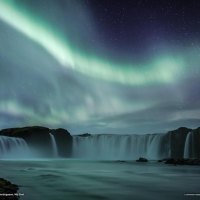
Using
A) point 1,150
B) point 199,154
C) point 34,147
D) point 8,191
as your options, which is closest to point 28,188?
point 8,191

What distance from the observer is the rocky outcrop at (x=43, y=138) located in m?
102

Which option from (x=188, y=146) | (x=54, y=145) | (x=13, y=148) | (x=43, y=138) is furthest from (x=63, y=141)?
(x=188, y=146)

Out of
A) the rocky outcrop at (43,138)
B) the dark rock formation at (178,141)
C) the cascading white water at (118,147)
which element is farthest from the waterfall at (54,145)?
the dark rock formation at (178,141)

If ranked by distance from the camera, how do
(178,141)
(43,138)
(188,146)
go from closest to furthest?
(188,146), (178,141), (43,138)

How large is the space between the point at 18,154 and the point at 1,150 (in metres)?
5.73

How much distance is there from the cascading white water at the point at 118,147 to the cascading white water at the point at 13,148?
18925mm

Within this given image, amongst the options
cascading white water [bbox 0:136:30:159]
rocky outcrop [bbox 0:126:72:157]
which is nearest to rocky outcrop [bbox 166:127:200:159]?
rocky outcrop [bbox 0:126:72:157]

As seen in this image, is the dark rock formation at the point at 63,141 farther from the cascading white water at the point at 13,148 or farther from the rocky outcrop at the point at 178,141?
the rocky outcrop at the point at 178,141

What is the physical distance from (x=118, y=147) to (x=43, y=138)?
23140mm

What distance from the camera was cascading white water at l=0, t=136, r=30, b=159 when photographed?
84.8 meters

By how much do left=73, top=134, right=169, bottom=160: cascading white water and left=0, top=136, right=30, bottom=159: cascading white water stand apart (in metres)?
18.9

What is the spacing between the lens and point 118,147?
104m

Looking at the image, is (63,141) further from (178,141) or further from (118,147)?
(178,141)

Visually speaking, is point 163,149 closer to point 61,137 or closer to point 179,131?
point 179,131
